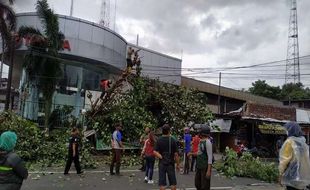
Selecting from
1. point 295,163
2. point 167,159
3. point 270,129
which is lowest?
point 167,159

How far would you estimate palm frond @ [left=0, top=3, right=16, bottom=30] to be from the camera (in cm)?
2442

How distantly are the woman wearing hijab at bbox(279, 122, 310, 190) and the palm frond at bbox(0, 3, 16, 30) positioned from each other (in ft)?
71.7

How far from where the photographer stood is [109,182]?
41.4 ft

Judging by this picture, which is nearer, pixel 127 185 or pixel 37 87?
pixel 127 185

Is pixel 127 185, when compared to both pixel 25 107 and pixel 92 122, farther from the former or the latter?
pixel 25 107

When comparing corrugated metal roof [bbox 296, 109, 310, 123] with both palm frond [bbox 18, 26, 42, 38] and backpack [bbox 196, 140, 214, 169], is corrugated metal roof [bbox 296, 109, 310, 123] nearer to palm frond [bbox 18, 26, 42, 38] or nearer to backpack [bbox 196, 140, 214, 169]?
palm frond [bbox 18, 26, 42, 38]

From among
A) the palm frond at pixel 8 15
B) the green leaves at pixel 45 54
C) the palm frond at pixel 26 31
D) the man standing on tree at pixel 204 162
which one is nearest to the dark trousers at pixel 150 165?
the man standing on tree at pixel 204 162

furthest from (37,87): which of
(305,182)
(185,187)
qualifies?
(305,182)

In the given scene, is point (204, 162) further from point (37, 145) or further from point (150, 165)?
point (37, 145)

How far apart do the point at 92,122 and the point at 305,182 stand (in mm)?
14604

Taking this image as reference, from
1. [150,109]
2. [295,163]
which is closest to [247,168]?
[150,109]

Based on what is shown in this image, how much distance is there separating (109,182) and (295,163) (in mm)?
7238

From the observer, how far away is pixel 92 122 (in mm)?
20047

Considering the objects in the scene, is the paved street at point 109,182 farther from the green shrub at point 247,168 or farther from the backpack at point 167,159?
the backpack at point 167,159
